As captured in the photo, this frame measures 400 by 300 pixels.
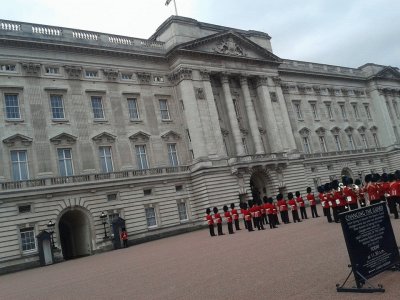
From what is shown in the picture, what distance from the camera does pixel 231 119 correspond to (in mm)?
39969

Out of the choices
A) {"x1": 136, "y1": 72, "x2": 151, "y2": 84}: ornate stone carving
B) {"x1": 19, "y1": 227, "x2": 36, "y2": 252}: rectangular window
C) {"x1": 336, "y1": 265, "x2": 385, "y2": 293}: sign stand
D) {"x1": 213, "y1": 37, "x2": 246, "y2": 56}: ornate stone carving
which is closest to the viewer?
{"x1": 336, "y1": 265, "x2": 385, "y2": 293}: sign stand

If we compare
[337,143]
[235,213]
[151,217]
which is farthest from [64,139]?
[337,143]

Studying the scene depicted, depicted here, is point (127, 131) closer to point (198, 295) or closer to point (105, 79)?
point (105, 79)

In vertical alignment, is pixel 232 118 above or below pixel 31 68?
below

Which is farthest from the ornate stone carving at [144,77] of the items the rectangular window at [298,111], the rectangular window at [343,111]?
the rectangular window at [343,111]

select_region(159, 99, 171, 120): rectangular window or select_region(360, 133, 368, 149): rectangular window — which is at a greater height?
select_region(159, 99, 171, 120): rectangular window

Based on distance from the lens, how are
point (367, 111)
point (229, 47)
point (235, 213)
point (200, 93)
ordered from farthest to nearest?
point (367, 111), point (229, 47), point (200, 93), point (235, 213)

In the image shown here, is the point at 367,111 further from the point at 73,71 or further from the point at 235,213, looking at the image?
the point at 73,71

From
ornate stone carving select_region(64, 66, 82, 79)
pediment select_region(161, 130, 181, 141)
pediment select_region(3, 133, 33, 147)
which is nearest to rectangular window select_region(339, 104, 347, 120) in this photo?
pediment select_region(161, 130, 181, 141)

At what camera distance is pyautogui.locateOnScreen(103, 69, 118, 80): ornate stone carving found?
1366 inches

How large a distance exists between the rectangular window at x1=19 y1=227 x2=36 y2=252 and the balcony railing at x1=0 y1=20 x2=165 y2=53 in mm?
14238

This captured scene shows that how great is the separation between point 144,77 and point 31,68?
9.92m

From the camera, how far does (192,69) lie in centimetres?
3803

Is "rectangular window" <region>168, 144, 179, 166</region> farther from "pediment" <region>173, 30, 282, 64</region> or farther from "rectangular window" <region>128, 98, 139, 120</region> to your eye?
"pediment" <region>173, 30, 282, 64</region>
